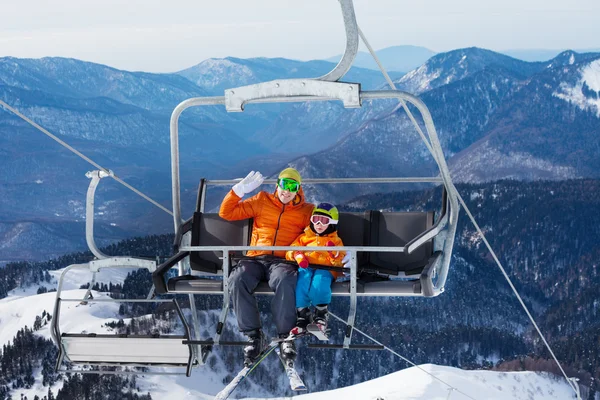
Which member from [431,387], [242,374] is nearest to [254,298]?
[242,374]

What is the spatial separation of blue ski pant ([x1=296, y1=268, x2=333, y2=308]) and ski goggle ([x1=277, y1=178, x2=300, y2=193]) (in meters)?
0.90

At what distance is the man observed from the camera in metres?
7.86

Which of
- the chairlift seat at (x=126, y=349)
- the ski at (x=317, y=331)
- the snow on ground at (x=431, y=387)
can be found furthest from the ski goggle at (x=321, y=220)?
the snow on ground at (x=431, y=387)

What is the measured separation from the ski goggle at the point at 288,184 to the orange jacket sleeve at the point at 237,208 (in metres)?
0.50

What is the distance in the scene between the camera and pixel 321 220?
27.3 feet

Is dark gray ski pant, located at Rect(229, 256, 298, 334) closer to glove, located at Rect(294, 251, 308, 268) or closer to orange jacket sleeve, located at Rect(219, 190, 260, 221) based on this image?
glove, located at Rect(294, 251, 308, 268)

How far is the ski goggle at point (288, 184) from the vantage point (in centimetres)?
834

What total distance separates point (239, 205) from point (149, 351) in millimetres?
1764

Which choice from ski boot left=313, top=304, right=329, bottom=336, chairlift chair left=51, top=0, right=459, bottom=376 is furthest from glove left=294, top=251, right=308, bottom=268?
ski boot left=313, top=304, right=329, bottom=336

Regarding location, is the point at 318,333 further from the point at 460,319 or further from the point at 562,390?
the point at 460,319

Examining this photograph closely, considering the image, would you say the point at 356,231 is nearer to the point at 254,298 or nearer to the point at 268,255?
the point at 268,255

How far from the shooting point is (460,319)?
175625 mm

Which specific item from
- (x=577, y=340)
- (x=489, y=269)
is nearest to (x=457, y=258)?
(x=489, y=269)

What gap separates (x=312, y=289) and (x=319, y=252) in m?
0.40
